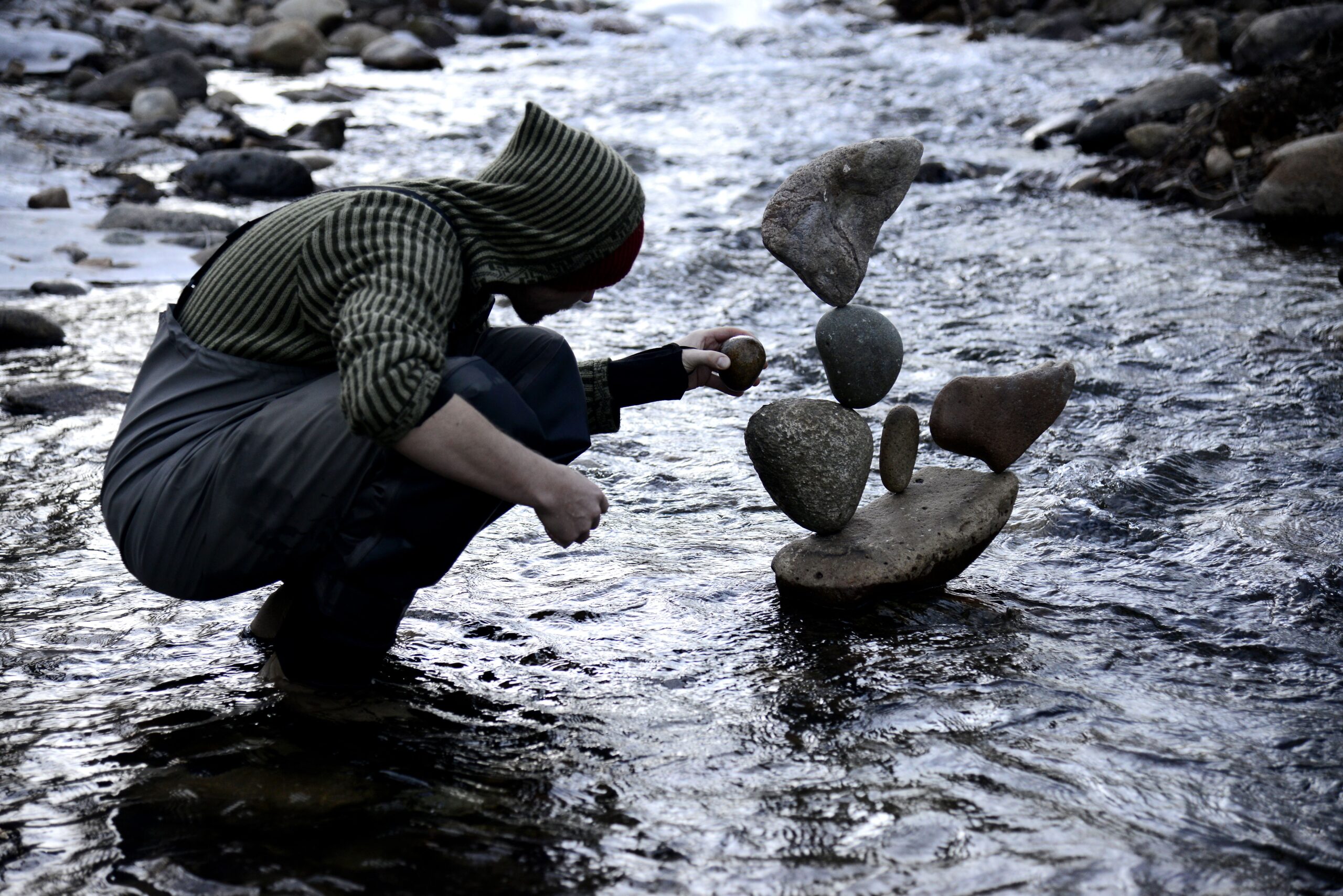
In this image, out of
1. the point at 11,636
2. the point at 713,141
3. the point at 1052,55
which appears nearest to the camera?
the point at 11,636

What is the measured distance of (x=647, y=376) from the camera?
2914mm

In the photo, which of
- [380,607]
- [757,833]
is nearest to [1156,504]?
[757,833]

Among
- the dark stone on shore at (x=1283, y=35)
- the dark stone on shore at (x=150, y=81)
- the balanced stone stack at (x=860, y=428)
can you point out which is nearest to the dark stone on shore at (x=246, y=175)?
the dark stone on shore at (x=150, y=81)

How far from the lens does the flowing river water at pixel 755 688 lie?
1.92 m

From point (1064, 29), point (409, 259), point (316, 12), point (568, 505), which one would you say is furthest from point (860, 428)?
point (316, 12)

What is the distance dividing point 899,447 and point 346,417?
151cm

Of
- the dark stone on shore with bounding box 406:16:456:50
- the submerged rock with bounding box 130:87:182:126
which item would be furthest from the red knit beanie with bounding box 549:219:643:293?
the dark stone on shore with bounding box 406:16:456:50

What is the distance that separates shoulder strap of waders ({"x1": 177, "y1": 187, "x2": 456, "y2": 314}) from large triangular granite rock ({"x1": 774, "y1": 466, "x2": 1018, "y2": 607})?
1.22 m

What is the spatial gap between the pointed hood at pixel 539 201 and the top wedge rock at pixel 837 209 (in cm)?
70

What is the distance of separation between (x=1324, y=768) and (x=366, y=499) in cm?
182

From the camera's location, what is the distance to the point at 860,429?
307 cm

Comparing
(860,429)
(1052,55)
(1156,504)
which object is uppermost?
(1052,55)

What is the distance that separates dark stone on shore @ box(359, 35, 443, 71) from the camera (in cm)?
1527

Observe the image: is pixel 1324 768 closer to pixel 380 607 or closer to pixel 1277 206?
pixel 380 607
